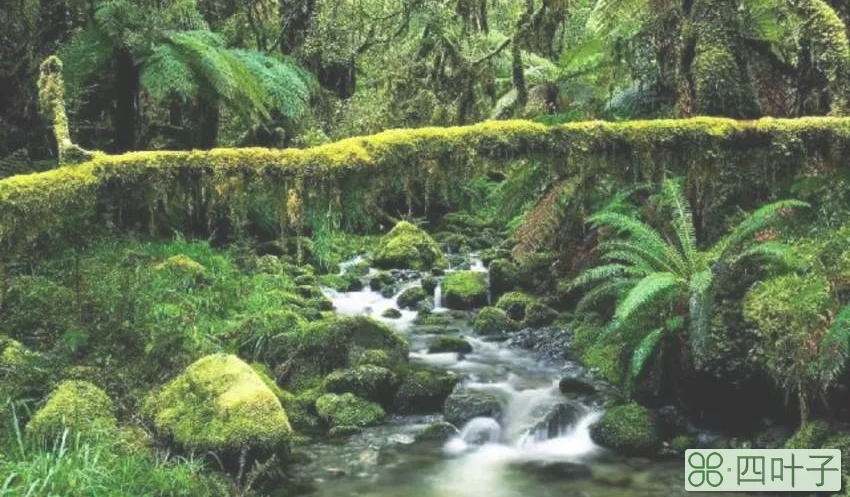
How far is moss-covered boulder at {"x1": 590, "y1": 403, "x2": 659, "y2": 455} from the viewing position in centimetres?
566

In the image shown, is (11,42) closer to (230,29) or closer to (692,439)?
(230,29)

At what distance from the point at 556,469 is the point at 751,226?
231 centimetres

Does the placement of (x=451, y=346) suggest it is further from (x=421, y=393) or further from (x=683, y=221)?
(x=683, y=221)

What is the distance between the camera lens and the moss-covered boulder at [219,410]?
504 cm

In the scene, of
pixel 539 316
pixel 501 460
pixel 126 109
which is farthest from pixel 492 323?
pixel 126 109

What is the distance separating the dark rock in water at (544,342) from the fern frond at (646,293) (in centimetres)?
168

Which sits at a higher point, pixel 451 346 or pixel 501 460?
pixel 451 346

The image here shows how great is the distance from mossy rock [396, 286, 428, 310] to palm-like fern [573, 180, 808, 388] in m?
3.48

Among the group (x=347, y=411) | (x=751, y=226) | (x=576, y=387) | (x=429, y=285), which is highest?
(x=751, y=226)

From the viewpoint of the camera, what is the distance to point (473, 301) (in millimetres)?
10117

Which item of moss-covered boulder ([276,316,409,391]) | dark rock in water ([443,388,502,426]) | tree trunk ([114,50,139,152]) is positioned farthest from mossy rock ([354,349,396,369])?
tree trunk ([114,50,139,152])

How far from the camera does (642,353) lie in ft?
19.2

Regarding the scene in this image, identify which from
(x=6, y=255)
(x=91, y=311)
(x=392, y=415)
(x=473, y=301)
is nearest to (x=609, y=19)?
(x=473, y=301)

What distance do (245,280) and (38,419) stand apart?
4.21m
